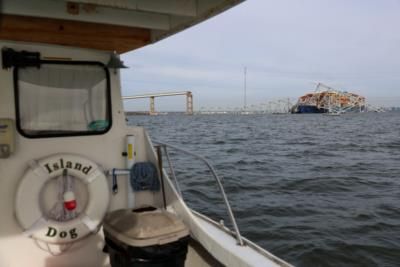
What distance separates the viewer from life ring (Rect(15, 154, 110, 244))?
311 centimetres

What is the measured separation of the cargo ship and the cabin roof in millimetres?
104293

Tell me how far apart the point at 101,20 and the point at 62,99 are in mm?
883

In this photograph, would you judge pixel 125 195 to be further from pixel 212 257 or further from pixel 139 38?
pixel 139 38

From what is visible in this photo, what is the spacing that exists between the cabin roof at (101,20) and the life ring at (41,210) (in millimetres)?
1000

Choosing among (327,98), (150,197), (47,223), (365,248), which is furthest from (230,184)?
(327,98)

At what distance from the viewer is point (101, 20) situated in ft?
9.73

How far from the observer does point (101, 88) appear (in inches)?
143

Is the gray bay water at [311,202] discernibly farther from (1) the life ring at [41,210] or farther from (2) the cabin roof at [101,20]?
(2) the cabin roof at [101,20]

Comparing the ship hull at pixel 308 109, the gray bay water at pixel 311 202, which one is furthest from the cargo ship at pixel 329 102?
the gray bay water at pixel 311 202

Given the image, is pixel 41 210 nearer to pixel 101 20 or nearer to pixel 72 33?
pixel 72 33

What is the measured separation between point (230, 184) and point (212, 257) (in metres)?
7.58

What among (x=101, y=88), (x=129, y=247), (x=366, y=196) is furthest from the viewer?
(x=366, y=196)

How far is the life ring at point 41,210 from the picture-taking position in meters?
3.11

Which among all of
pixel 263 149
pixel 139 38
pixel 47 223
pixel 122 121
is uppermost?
pixel 139 38
